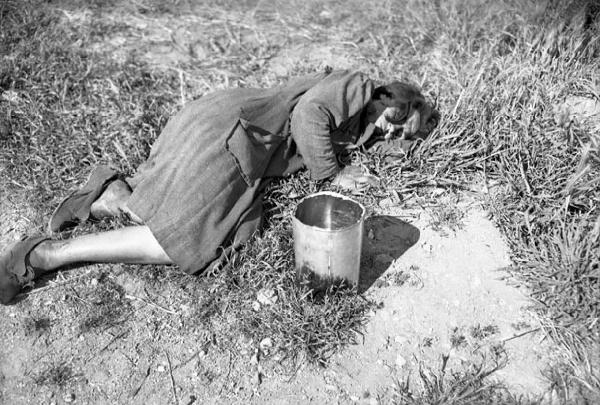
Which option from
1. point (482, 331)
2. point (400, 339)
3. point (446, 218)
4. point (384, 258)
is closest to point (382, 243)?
point (384, 258)

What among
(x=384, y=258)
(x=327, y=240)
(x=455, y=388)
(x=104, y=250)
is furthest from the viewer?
(x=384, y=258)

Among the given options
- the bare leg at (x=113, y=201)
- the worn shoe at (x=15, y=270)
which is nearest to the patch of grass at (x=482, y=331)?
the bare leg at (x=113, y=201)

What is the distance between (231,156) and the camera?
3.03m

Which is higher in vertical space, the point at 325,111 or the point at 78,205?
the point at 325,111

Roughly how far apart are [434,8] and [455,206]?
238 cm

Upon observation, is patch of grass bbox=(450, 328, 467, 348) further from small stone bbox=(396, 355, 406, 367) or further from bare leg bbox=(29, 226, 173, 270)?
bare leg bbox=(29, 226, 173, 270)

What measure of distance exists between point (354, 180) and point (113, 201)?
4.87 feet

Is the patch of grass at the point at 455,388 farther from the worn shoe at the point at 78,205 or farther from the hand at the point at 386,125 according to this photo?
the worn shoe at the point at 78,205

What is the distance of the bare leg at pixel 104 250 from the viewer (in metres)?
3.04

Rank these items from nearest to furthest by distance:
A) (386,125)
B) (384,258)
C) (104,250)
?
(104,250), (384,258), (386,125)

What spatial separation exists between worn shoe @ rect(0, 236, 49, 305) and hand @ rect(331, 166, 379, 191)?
72.9 inches

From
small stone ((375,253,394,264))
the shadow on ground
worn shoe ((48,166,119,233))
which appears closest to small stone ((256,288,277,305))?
the shadow on ground

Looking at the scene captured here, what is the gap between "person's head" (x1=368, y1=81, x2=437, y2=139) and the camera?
134 inches

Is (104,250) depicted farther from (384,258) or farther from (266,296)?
(384,258)
